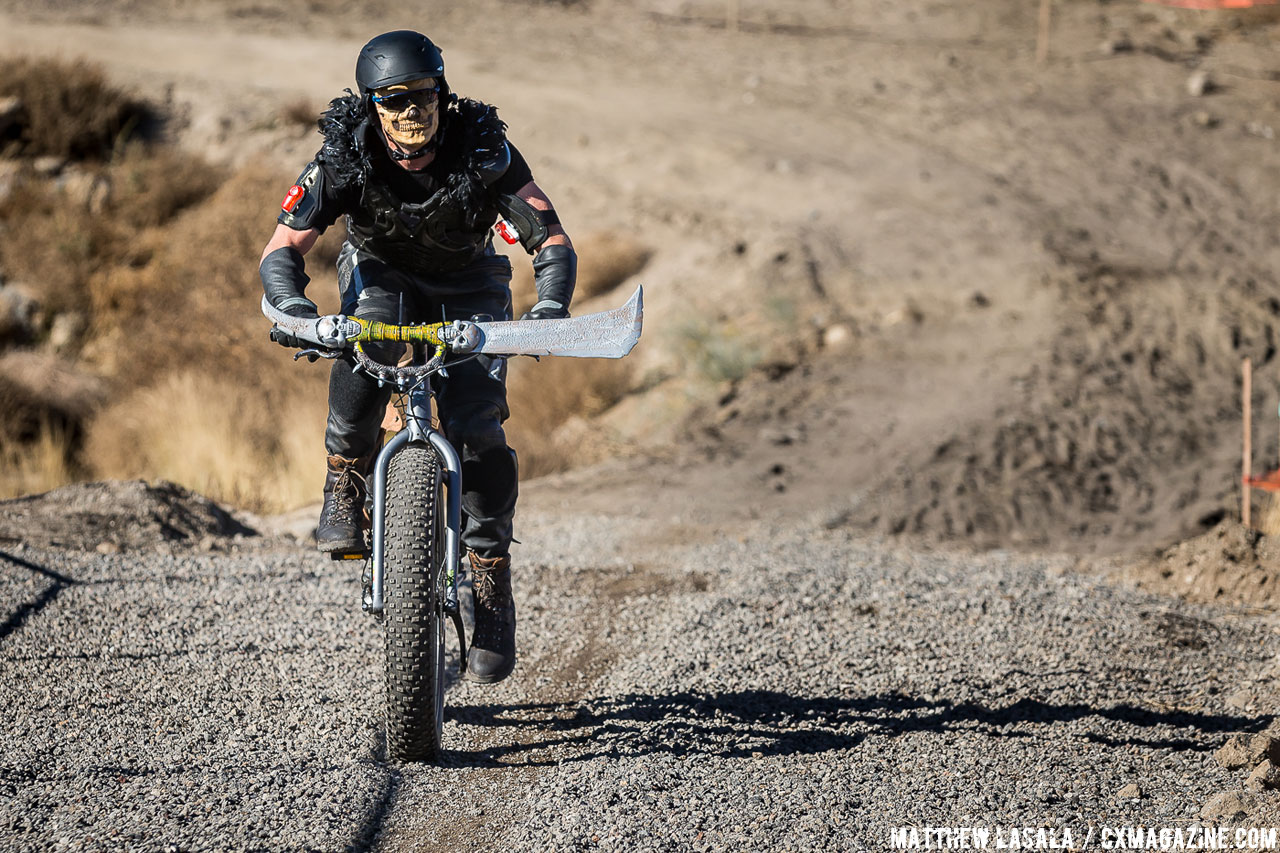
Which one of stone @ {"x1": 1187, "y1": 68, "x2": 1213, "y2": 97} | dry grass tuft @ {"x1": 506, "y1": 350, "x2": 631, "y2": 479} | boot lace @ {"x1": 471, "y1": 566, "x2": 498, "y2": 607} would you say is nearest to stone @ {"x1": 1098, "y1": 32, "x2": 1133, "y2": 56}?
stone @ {"x1": 1187, "y1": 68, "x2": 1213, "y2": 97}

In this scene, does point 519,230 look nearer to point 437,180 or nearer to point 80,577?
point 437,180

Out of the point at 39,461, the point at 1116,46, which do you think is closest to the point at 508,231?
the point at 39,461

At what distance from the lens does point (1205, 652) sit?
571cm

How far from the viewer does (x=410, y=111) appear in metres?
4.16

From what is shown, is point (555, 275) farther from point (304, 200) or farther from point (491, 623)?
point (491, 623)

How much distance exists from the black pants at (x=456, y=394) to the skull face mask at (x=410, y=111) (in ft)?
1.74

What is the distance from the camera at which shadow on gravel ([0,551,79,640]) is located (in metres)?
5.19

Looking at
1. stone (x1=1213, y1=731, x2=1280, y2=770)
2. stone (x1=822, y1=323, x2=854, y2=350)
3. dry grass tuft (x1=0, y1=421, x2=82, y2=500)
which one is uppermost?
stone (x1=1213, y1=731, x2=1280, y2=770)

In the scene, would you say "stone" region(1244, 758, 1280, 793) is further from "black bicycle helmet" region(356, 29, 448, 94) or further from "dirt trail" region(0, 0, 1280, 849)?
"black bicycle helmet" region(356, 29, 448, 94)

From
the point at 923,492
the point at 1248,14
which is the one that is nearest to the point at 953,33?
the point at 1248,14

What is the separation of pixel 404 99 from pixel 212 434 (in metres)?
8.49

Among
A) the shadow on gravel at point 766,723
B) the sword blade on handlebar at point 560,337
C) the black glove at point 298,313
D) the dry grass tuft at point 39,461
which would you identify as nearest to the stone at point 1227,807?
the shadow on gravel at point 766,723

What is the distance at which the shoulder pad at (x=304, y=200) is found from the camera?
424cm

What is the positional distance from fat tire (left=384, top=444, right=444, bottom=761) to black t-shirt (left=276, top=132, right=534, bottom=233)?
91cm
